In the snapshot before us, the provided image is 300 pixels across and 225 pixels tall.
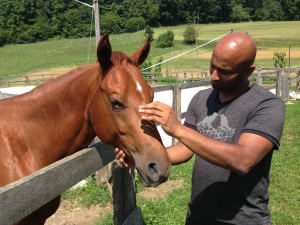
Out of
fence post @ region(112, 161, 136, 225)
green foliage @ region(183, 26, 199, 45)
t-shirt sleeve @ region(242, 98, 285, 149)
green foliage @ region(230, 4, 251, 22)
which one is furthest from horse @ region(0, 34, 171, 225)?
green foliage @ region(230, 4, 251, 22)

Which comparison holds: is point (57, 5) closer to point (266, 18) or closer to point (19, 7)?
point (19, 7)

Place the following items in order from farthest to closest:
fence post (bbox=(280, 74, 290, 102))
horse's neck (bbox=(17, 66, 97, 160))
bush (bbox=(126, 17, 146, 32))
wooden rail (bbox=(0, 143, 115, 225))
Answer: bush (bbox=(126, 17, 146, 32)) → fence post (bbox=(280, 74, 290, 102)) → horse's neck (bbox=(17, 66, 97, 160)) → wooden rail (bbox=(0, 143, 115, 225))

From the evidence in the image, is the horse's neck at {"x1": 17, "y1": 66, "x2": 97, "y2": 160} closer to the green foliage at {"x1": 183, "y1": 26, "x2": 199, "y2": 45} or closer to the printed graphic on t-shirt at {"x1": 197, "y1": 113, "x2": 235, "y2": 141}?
the printed graphic on t-shirt at {"x1": 197, "y1": 113, "x2": 235, "y2": 141}

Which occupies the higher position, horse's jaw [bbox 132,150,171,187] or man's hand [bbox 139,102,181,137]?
man's hand [bbox 139,102,181,137]

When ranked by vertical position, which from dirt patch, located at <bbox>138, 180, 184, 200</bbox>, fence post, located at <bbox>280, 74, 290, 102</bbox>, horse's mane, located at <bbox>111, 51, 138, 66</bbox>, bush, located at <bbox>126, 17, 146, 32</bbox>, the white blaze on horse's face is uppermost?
bush, located at <bbox>126, 17, 146, 32</bbox>

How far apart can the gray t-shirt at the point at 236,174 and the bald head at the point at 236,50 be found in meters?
0.26

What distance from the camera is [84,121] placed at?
2.84 metres

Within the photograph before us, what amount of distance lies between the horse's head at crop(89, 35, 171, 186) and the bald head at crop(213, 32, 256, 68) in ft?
1.80

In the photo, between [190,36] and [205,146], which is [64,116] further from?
[190,36]

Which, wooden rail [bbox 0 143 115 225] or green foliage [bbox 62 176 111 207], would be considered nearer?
wooden rail [bbox 0 143 115 225]

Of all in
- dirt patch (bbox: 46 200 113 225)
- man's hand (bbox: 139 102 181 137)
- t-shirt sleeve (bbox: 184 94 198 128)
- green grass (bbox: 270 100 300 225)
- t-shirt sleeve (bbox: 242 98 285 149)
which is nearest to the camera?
man's hand (bbox: 139 102 181 137)

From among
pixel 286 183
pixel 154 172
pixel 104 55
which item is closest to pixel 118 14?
pixel 286 183

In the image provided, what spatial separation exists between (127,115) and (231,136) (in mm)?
682

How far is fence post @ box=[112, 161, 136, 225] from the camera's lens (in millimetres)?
3186
